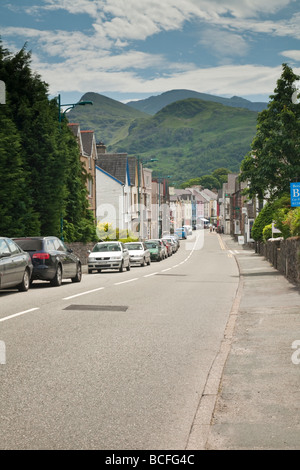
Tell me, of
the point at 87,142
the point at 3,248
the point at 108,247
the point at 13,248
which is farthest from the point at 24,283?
the point at 87,142

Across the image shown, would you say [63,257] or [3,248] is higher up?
[3,248]

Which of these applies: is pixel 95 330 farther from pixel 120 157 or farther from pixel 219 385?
pixel 120 157

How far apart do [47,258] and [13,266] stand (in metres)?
2.86

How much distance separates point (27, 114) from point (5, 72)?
2154 millimetres

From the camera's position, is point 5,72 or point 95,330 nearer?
point 95,330

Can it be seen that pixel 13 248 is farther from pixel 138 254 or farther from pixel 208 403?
pixel 138 254

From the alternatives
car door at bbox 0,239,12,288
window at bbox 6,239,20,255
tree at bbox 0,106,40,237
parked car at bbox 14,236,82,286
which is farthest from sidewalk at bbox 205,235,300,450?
tree at bbox 0,106,40,237

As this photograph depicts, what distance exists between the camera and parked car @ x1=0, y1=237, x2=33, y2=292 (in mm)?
17453

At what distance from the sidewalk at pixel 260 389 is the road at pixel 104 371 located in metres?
0.31

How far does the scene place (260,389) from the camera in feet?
21.9

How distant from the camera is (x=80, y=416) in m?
5.71

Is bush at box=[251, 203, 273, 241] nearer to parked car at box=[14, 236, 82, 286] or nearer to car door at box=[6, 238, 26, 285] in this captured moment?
parked car at box=[14, 236, 82, 286]

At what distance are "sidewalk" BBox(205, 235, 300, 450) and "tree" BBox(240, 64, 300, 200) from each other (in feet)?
58.7

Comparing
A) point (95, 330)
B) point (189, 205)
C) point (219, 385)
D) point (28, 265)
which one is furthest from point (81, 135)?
point (189, 205)
